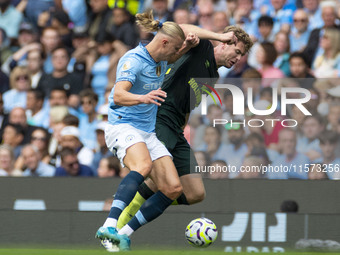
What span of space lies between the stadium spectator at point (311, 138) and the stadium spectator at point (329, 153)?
57 mm

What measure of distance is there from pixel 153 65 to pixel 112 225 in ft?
4.43

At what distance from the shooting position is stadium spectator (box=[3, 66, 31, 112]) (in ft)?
32.0

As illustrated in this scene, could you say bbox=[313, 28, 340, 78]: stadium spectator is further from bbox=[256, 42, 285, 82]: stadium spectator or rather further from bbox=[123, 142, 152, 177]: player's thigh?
bbox=[123, 142, 152, 177]: player's thigh

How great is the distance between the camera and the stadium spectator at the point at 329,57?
8945mm

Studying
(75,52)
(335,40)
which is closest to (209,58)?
(335,40)

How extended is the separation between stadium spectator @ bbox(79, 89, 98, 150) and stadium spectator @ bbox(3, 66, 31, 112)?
0.90m

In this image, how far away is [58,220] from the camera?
310 inches

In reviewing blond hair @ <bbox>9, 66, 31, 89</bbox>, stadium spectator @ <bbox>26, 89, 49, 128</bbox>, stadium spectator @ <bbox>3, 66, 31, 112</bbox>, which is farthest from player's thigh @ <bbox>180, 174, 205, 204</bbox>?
blond hair @ <bbox>9, 66, 31, 89</bbox>

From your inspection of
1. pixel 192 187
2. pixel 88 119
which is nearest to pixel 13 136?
pixel 88 119

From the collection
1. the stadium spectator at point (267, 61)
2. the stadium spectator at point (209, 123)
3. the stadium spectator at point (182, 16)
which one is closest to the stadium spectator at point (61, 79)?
the stadium spectator at point (182, 16)

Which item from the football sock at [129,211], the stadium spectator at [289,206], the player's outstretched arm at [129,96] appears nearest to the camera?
the player's outstretched arm at [129,96]

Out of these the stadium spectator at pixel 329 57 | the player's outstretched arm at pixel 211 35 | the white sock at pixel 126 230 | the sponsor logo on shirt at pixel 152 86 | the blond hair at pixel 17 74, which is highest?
the player's outstretched arm at pixel 211 35

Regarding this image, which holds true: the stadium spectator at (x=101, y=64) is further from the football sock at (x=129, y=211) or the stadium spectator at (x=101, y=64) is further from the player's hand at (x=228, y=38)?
the player's hand at (x=228, y=38)

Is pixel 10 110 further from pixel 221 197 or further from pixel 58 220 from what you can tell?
pixel 221 197
